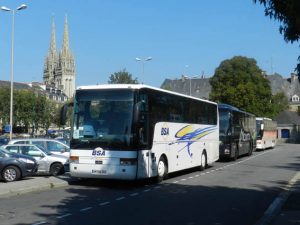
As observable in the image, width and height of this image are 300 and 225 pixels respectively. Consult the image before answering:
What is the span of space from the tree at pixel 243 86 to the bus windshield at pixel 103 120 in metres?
59.0

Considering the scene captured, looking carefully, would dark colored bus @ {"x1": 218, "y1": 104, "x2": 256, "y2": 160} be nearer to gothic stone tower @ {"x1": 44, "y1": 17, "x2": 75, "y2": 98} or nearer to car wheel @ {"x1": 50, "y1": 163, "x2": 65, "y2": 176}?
car wheel @ {"x1": 50, "y1": 163, "x2": 65, "y2": 176}

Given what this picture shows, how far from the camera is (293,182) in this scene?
20297mm

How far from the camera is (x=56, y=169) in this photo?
2245 cm

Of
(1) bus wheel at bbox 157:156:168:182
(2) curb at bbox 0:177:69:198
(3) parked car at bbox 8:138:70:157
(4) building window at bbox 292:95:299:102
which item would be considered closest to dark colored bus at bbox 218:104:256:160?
(3) parked car at bbox 8:138:70:157

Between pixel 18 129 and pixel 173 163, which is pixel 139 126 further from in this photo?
pixel 18 129

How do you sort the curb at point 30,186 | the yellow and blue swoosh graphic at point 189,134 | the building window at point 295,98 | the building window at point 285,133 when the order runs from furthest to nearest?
the building window at point 295,98
the building window at point 285,133
the yellow and blue swoosh graphic at point 189,134
the curb at point 30,186

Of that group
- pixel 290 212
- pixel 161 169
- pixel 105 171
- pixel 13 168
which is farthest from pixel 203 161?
pixel 290 212

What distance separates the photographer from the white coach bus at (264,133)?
52.5 m

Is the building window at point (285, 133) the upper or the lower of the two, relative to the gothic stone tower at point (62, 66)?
lower

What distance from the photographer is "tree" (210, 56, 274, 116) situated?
75.9m

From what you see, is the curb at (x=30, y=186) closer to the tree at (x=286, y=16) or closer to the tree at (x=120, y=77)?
the tree at (x=286, y=16)

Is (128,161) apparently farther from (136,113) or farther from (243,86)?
(243,86)

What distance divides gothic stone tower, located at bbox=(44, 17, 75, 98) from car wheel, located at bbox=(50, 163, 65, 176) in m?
171

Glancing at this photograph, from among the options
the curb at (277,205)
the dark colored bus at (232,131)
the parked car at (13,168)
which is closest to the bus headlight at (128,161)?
the parked car at (13,168)
